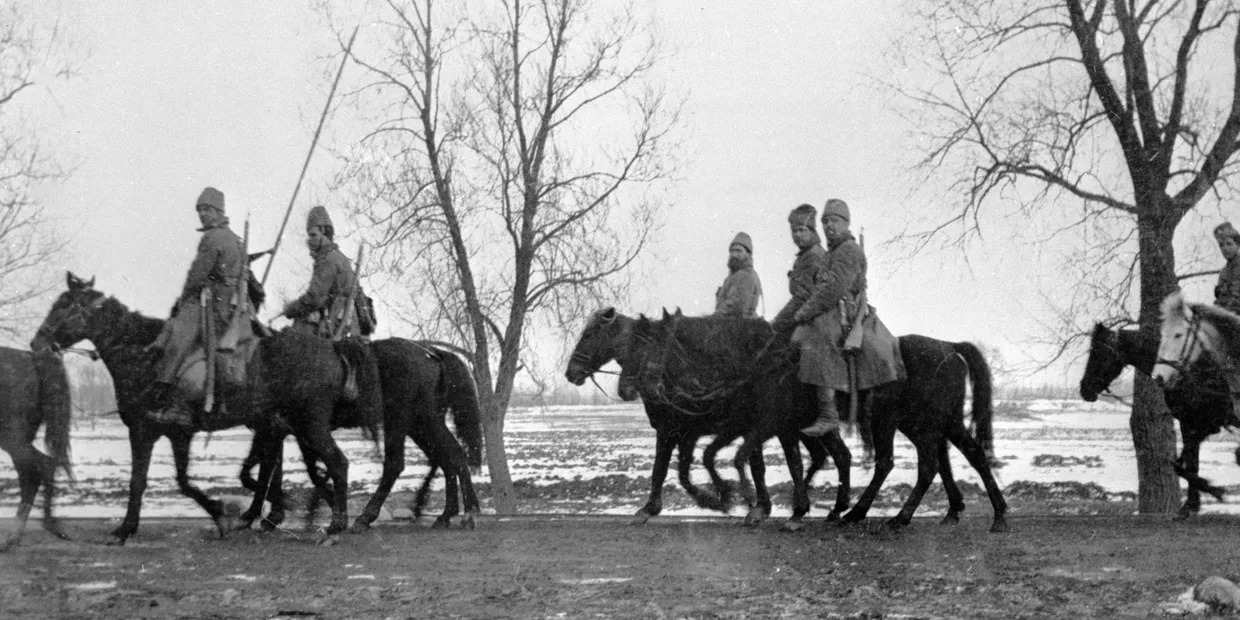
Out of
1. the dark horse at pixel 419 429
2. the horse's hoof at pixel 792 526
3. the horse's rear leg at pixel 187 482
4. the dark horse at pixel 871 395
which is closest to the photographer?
the horse's rear leg at pixel 187 482

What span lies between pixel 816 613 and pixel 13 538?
22.2 feet

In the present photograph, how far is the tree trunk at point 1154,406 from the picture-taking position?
1712cm

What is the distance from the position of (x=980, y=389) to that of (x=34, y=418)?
873 cm

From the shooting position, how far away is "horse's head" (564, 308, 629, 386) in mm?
12703

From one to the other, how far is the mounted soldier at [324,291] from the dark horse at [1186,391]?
7.56 metres

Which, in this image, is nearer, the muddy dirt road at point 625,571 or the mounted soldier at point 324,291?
the muddy dirt road at point 625,571

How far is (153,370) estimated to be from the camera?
1139 cm

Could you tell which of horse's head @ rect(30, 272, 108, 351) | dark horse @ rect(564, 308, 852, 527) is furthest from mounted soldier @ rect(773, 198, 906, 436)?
horse's head @ rect(30, 272, 108, 351)

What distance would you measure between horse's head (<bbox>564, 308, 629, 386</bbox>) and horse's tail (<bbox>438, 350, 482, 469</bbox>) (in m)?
A: 1.20

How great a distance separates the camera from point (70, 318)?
11.2 m

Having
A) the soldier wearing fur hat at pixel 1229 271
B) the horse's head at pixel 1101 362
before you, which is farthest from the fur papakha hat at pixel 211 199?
the soldier wearing fur hat at pixel 1229 271

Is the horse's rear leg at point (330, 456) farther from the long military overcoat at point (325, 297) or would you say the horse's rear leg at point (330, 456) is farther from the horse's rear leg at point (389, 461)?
the long military overcoat at point (325, 297)

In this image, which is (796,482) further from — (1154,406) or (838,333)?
(1154,406)

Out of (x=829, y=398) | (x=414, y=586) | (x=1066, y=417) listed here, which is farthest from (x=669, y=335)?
(x=1066, y=417)
